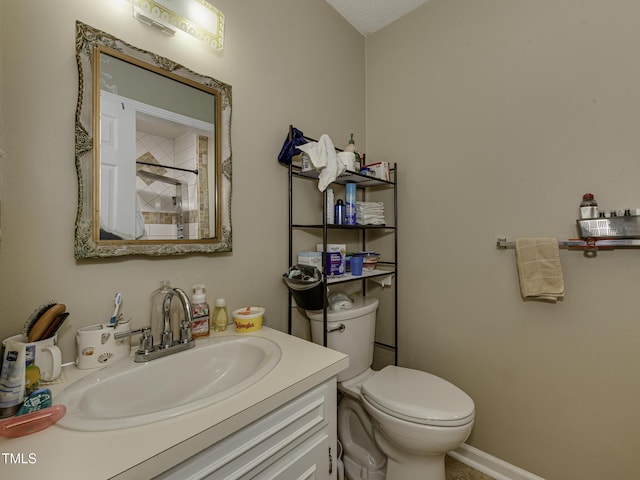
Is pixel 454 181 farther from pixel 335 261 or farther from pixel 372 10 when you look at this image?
pixel 372 10

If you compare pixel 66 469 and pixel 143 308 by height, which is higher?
pixel 143 308

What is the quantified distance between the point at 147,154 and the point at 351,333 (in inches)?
45.3

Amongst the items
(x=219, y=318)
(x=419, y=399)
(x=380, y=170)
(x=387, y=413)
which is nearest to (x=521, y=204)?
(x=380, y=170)

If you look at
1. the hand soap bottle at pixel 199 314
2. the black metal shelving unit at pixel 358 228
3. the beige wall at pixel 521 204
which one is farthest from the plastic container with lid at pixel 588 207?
the hand soap bottle at pixel 199 314

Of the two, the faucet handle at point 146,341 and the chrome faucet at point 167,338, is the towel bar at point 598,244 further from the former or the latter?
the faucet handle at point 146,341

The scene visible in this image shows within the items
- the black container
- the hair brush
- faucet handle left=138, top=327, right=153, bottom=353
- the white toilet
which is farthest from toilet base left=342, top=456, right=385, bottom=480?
the hair brush

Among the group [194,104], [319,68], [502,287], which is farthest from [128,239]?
[502,287]

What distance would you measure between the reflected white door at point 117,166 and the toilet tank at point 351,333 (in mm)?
859

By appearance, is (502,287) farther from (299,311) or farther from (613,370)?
(299,311)

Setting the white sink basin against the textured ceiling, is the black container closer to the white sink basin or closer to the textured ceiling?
the white sink basin

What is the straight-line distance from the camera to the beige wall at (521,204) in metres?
1.14

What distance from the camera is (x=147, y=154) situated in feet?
3.22

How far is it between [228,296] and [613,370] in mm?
1587

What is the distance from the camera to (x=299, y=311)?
4.88ft
